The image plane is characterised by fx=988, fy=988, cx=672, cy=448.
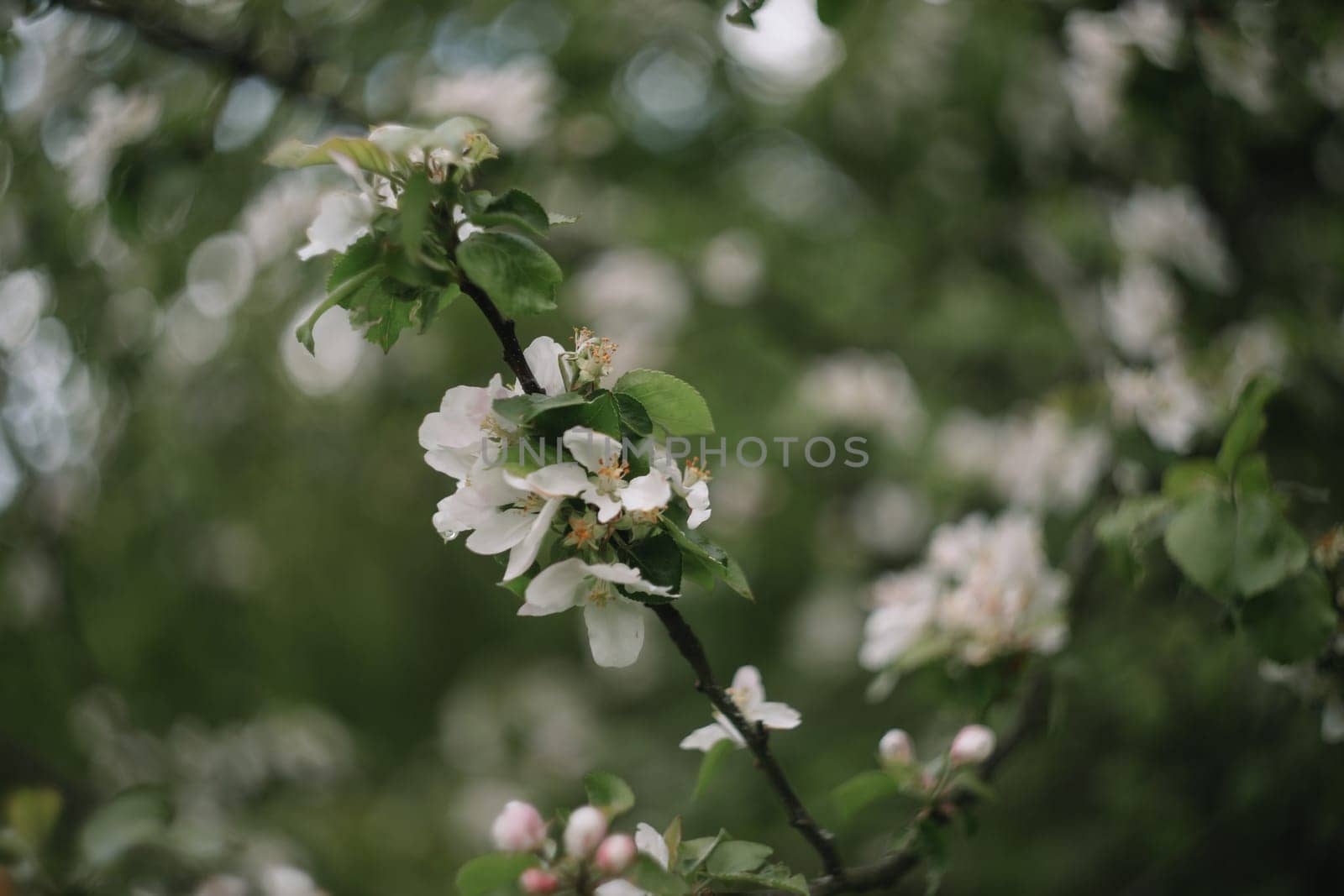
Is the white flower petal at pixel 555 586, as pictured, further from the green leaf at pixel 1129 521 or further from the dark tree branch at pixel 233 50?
the dark tree branch at pixel 233 50

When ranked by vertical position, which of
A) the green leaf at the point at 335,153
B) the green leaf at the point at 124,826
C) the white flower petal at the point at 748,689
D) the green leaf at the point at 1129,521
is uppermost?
the green leaf at the point at 335,153

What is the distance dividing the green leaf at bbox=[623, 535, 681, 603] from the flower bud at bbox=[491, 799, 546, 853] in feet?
0.93

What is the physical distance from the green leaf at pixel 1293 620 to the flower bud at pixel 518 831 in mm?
991

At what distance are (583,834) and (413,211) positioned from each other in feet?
2.29

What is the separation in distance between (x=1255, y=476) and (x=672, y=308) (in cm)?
272

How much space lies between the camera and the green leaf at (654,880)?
1.08m

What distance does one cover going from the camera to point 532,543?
103cm

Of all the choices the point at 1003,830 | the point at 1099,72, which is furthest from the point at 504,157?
the point at 1003,830

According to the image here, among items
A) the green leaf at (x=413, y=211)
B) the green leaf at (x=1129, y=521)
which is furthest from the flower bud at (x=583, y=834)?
the green leaf at (x=1129, y=521)

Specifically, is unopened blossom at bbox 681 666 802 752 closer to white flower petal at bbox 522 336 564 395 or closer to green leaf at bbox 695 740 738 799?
green leaf at bbox 695 740 738 799

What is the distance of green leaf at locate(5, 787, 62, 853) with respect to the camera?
1.64 meters

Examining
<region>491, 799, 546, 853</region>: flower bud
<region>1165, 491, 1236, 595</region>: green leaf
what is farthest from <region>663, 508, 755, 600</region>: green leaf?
<region>1165, 491, 1236, 595</region>: green leaf

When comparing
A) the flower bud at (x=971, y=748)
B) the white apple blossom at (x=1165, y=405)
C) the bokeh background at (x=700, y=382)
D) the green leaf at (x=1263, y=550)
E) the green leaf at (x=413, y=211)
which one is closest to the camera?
the green leaf at (x=413, y=211)

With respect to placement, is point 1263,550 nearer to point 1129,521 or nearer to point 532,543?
point 1129,521
